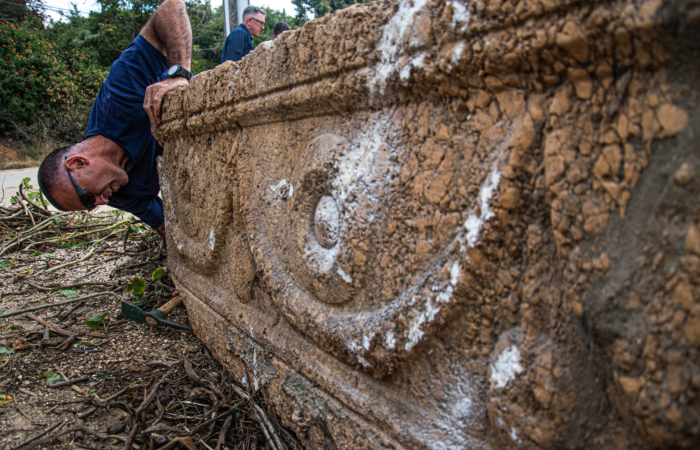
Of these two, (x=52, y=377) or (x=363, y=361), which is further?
(x=52, y=377)

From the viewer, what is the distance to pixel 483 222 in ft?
2.24

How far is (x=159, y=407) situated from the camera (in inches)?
54.6

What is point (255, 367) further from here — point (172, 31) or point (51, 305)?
point (172, 31)

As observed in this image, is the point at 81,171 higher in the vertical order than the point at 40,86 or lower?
lower

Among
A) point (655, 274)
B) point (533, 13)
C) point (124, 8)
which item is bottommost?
point (655, 274)

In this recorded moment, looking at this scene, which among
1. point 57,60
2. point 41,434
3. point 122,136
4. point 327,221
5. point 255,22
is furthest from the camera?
point 57,60

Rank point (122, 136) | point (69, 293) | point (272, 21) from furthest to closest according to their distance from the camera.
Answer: point (272, 21) → point (69, 293) → point (122, 136)

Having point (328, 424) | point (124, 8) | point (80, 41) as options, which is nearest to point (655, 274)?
point (328, 424)

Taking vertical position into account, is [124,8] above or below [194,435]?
above

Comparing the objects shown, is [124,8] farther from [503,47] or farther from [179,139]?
[503,47]

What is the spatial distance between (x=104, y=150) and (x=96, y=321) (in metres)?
0.89

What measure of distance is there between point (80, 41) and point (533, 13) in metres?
15.7

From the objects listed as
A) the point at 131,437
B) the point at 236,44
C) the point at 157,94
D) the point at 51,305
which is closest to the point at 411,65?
the point at 131,437

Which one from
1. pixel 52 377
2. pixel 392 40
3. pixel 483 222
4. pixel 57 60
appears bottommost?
pixel 52 377
